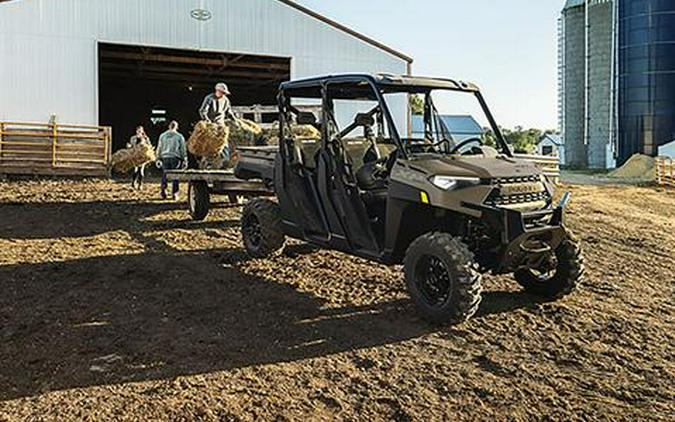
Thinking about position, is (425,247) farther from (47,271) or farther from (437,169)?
(47,271)

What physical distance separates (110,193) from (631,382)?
12.7m

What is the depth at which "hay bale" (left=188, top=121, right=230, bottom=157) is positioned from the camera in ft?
43.1

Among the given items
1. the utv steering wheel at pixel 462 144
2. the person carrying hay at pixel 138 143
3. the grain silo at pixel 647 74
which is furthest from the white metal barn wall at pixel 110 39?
the grain silo at pixel 647 74

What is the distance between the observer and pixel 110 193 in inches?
599

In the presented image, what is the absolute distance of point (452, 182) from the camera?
5.81 meters

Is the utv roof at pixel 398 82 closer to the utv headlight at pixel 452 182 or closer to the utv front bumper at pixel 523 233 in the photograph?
the utv headlight at pixel 452 182

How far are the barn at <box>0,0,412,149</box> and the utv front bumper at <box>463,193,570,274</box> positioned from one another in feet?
52.3

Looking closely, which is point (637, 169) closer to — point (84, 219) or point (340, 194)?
point (84, 219)

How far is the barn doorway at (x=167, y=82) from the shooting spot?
78.3 ft

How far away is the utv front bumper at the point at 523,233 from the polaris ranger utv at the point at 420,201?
0.03 feet

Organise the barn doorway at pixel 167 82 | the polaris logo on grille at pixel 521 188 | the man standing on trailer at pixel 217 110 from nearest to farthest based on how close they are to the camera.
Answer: the polaris logo on grille at pixel 521 188
the man standing on trailer at pixel 217 110
the barn doorway at pixel 167 82

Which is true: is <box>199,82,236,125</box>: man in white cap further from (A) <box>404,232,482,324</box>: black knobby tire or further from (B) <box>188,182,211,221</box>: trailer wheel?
(A) <box>404,232,482,324</box>: black knobby tire

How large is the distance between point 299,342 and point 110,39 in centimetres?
1627

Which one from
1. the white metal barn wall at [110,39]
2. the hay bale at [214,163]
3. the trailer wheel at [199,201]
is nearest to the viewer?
the trailer wheel at [199,201]
